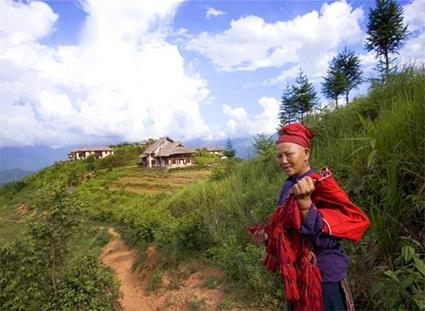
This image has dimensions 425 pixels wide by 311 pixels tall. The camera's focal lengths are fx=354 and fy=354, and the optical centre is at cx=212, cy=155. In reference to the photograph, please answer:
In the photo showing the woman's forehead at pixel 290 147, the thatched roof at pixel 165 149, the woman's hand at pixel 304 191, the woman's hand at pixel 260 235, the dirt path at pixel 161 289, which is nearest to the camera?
the woman's hand at pixel 304 191

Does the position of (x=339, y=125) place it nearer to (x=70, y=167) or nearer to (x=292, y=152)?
(x=292, y=152)

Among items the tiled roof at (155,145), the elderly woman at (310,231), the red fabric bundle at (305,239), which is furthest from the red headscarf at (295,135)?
the tiled roof at (155,145)

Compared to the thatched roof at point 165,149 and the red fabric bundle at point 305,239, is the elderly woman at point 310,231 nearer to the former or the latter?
the red fabric bundle at point 305,239

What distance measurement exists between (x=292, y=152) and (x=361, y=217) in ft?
1.41

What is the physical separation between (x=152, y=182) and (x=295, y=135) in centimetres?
2395

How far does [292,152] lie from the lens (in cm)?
174

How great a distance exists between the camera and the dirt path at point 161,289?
546 cm

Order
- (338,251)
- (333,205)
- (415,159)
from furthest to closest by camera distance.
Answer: (415,159)
(338,251)
(333,205)

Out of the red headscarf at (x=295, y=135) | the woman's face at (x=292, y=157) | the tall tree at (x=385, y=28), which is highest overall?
the tall tree at (x=385, y=28)

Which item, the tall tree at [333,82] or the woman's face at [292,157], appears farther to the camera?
the tall tree at [333,82]

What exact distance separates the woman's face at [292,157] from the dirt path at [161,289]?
3.68m

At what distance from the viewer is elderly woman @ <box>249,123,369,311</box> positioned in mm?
1544

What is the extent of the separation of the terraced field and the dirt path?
11237 mm

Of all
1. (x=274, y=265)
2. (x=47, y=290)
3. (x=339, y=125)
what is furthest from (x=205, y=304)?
(x=274, y=265)
